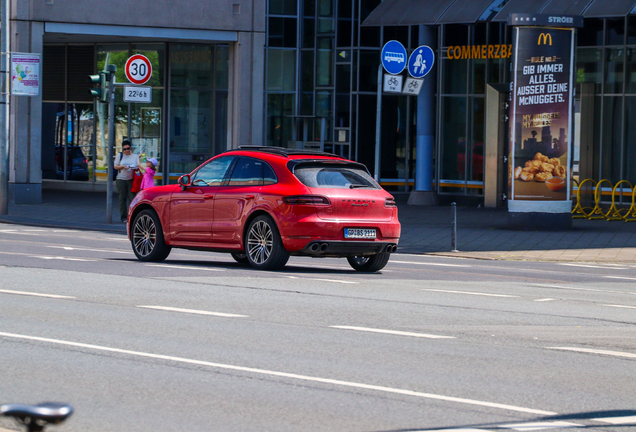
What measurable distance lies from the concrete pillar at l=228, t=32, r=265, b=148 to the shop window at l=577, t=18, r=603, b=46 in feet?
29.6

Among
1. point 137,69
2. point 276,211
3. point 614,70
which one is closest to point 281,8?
point 137,69

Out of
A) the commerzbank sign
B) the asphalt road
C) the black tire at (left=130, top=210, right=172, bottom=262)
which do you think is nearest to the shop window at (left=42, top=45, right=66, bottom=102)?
the commerzbank sign

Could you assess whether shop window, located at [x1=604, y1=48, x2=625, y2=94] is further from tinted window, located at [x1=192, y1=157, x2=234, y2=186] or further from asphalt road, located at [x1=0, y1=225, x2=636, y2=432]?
tinted window, located at [x1=192, y1=157, x2=234, y2=186]

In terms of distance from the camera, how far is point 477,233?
20891mm

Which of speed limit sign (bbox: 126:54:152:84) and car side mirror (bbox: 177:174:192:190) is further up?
speed limit sign (bbox: 126:54:152:84)

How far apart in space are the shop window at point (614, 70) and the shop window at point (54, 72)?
58.9 ft

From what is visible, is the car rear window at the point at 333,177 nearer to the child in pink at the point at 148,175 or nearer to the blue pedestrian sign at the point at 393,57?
the blue pedestrian sign at the point at 393,57

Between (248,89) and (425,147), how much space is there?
18.0 feet

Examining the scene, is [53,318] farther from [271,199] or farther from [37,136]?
[37,136]

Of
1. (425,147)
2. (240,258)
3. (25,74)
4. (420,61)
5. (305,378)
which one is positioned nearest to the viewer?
(305,378)

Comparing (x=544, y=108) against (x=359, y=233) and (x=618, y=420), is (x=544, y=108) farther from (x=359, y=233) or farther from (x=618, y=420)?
(x=618, y=420)

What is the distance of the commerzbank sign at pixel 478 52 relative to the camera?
2805 centimetres

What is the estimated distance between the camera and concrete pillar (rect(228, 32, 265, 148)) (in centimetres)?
2897

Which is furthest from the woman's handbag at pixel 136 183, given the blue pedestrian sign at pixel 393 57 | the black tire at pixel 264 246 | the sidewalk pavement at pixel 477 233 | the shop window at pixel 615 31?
the shop window at pixel 615 31
